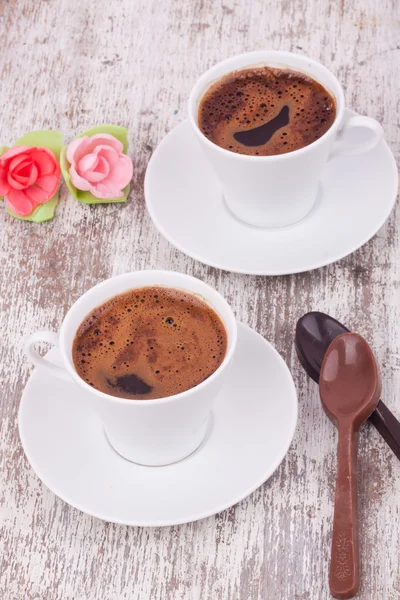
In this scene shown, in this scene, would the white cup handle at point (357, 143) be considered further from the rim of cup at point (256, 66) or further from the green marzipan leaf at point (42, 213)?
the green marzipan leaf at point (42, 213)

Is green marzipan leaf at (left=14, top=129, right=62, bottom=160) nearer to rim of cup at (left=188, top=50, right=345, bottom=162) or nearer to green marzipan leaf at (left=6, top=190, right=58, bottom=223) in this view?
green marzipan leaf at (left=6, top=190, right=58, bottom=223)

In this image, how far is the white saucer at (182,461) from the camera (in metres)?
1.30

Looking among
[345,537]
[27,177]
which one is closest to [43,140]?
[27,177]

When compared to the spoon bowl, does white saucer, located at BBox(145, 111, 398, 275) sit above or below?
above

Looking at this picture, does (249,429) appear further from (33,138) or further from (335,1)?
(335,1)

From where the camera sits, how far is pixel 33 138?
1937 millimetres

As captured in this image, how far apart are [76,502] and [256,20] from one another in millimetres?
1383

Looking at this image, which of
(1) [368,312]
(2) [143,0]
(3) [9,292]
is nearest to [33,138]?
(3) [9,292]

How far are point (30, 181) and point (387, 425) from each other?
902 mm

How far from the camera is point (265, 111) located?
1.72m

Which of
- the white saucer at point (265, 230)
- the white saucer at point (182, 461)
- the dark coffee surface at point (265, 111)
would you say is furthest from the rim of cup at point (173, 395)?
the dark coffee surface at point (265, 111)

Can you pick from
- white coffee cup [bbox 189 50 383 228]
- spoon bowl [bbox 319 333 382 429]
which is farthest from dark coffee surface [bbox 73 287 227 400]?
white coffee cup [bbox 189 50 383 228]

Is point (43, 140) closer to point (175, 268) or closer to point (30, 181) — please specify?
point (30, 181)

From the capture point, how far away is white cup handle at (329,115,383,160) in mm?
1630
